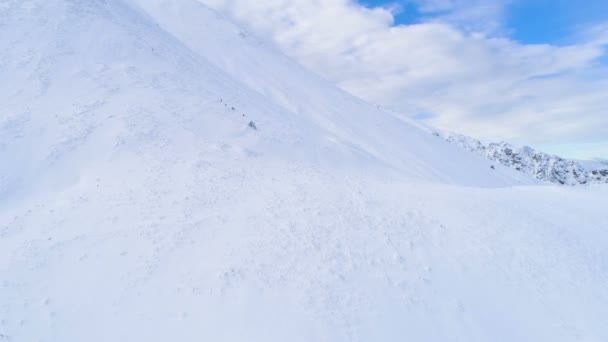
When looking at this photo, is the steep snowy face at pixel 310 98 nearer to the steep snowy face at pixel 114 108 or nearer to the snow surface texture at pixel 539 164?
the steep snowy face at pixel 114 108

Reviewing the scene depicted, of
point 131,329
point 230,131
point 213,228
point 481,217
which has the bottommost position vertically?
point 131,329

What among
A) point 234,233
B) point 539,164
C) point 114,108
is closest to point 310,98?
point 114,108

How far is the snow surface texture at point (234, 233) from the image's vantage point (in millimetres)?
8461

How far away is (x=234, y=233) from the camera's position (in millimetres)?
11172

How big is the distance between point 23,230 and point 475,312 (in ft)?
43.1

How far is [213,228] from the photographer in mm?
11375

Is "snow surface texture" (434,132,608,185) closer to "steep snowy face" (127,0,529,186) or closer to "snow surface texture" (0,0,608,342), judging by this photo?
"steep snowy face" (127,0,529,186)

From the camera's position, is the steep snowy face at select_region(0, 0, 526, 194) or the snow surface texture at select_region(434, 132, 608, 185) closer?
the steep snowy face at select_region(0, 0, 526, 194)

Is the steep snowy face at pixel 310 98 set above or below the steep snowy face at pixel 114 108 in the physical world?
above

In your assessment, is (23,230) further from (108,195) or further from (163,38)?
(163,38)

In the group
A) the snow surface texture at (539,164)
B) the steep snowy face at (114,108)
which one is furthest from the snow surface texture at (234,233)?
the snow surface texture at (539,164)

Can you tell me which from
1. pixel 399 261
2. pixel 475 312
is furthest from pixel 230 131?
pixel 475 312

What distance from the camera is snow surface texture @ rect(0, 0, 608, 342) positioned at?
333 inches

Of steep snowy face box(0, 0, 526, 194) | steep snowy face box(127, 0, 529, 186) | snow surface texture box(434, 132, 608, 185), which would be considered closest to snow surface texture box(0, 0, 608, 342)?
steep snowy face box(0, 0, 526, 194)
